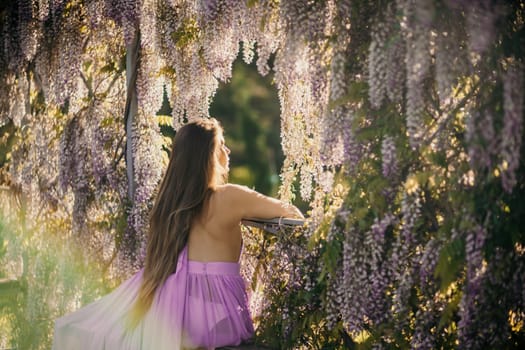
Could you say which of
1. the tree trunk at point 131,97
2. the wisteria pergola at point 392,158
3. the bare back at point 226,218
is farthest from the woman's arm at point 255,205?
the tree trunk at point 131,97

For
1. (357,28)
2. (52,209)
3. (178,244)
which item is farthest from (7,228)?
(357,28)

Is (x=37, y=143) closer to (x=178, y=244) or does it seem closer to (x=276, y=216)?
(x=178, y=244)

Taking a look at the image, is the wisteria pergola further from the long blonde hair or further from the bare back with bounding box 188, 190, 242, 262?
the long blonde hair

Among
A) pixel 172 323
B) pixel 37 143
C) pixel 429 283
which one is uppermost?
pixel 37 143

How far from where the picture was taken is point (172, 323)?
11.6ft

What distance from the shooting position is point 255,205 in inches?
138

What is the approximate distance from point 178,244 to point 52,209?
224cm

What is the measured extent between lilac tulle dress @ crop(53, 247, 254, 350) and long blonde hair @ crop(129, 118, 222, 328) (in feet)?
0.15

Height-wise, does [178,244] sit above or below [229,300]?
above

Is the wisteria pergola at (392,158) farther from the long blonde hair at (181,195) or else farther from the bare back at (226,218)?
the long blonde hair at (181,195)

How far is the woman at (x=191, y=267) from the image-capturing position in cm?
355

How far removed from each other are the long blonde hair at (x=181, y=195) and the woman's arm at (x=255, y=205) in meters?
0.14

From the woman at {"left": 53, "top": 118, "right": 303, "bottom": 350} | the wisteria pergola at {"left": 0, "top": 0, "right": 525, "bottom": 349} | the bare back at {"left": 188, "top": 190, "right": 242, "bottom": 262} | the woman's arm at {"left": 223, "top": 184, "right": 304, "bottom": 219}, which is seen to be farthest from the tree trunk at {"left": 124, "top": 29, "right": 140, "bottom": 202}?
the woman's arm at {"left": 223, "top": 184, "right": 304, "bottom": 219}

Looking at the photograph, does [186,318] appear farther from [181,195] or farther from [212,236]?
[181,195]
